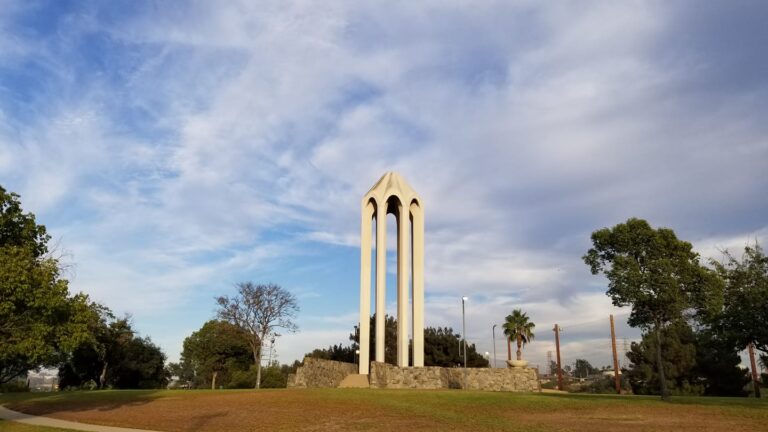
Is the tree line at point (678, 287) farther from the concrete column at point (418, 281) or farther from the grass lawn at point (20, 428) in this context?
the grass lawn at point (20, 428)

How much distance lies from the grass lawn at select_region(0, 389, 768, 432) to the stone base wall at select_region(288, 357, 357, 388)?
29.6 feet

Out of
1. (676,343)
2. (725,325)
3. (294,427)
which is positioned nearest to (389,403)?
(294,427)

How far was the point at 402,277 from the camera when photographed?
51000 millimetres

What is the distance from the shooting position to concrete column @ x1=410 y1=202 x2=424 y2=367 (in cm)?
5016

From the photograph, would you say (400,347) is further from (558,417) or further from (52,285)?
(52,285)

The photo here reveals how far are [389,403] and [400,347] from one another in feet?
76.2

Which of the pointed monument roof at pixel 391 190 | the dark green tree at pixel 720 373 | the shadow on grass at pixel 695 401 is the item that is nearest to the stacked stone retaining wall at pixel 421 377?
the shadow on grass at pixel 695 401

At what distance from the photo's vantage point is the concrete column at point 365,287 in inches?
1857

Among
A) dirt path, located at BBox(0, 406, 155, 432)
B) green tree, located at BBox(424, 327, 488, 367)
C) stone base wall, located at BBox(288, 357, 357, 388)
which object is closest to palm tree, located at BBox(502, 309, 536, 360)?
green tree, located at BBox(424, 327, 488, 367)

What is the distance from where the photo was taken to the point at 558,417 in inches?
845

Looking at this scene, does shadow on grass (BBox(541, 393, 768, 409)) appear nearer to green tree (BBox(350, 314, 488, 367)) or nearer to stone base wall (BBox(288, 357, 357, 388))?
stone base wall (BBox(288, 357, 357, 388))

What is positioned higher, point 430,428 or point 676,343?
point 676,343

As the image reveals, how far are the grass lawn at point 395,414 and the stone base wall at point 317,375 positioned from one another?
9021 millimetres

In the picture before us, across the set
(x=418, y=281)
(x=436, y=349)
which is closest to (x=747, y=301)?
(x=418, y=281)
